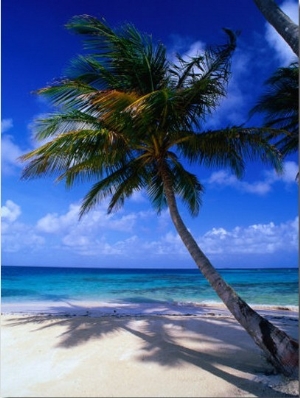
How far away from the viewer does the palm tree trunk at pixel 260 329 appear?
11.6ft

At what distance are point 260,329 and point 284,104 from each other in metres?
5.87

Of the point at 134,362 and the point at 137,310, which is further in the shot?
the point at 137,310

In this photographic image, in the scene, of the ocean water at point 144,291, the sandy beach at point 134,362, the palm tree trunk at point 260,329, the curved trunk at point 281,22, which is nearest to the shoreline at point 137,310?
the ocean water at point 144,291

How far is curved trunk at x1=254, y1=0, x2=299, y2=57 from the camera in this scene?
355 centimetres

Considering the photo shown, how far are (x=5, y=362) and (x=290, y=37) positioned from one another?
214 inches

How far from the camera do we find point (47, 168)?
5.43 metres

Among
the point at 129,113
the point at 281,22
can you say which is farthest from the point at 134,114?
the point at 281,22

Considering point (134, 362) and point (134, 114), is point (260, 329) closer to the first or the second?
point (134, 362)

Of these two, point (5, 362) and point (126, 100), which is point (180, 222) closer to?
point (126, 100)

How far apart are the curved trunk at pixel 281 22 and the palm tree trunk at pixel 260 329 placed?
2906 mm

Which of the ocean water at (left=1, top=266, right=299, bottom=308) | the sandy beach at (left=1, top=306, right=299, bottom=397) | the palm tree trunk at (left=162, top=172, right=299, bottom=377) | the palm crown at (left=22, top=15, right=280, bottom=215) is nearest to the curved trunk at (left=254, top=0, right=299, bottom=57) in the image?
the palm crown at (left=22, top=15, right=280, bottom=215)

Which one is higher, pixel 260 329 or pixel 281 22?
pixel 281 22

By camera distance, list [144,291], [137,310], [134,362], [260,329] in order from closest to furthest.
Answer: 1. [260,329]
2. [134,362]
3. [137,310]
4. [144,291]

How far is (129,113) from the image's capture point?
14.7 ft
